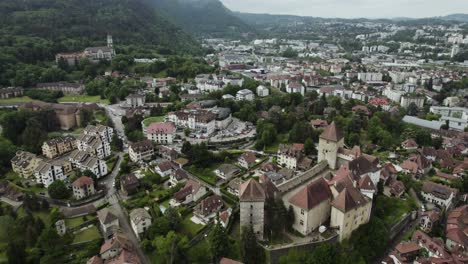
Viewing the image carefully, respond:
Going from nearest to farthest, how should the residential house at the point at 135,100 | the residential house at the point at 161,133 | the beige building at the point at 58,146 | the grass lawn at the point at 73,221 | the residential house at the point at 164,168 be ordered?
1. the grass lawn at the point at 73,221
2. the residential house at the point at 164,168
3. the beige building at the point at 58,146
4. the residential house at the point at 161,133
5. the residential house at the point at 135,100

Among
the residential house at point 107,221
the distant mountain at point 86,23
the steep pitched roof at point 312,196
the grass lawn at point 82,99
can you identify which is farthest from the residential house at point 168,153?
the distant mountain at point 86,23

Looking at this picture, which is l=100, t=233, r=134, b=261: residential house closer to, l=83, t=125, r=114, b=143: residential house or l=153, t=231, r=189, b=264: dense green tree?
l=153, t=231, r=189, b=264: dense green tree

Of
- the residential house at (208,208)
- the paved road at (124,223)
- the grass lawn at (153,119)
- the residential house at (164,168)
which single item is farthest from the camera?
the grass lawn at (153,119)

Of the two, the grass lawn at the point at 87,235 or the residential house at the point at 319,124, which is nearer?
the grass lawn at the point at 87,235

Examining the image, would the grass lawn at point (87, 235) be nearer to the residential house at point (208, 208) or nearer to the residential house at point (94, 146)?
the residential house at point (208, 208)

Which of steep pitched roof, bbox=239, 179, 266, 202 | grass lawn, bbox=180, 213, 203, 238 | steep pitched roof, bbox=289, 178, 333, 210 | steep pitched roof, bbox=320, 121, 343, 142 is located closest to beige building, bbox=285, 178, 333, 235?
steep pitched roof, bbox=289, 178, 333, 210

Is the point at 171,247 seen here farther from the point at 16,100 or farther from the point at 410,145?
the point at 16,100

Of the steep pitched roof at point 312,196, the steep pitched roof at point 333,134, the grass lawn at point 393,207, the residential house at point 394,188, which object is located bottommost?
the grass lawn at point 393,207
